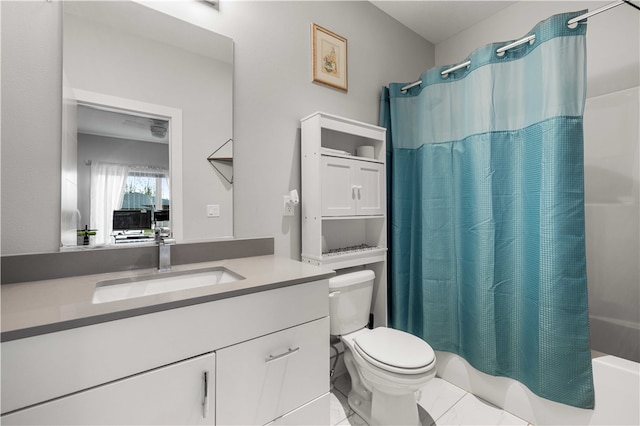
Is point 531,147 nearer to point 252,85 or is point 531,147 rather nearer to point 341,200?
point 341,200

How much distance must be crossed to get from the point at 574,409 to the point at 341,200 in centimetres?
155

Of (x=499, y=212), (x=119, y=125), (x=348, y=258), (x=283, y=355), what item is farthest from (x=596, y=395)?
(x=119, y=125)

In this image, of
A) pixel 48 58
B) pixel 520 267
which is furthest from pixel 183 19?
pixel 520 267

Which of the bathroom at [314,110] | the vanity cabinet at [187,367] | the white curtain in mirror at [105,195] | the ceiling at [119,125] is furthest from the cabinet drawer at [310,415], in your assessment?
the ceiling at [119,125]

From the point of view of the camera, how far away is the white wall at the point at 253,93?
1.05 m

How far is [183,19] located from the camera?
1.37m

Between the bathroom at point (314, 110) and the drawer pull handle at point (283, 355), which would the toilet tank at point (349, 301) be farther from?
the drawer pull handle at point (283, 355)

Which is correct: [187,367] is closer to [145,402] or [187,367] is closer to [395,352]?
[145,402]

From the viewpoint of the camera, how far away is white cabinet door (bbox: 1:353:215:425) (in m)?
0.67

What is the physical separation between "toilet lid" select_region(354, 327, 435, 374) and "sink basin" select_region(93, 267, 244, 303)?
2.49 feet

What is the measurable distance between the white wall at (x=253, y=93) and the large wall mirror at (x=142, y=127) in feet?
0.17

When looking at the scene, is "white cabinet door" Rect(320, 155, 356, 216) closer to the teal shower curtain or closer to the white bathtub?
the teal shower curtain

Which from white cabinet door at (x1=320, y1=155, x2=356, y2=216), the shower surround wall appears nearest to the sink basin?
white cabinet door at (x1=320, y1=155, x2=356, y2=216)

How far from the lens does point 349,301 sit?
1.66m
